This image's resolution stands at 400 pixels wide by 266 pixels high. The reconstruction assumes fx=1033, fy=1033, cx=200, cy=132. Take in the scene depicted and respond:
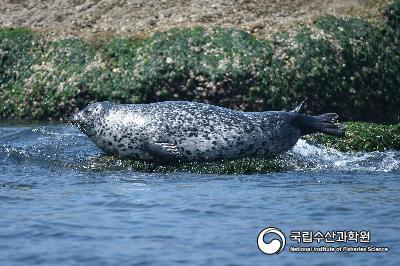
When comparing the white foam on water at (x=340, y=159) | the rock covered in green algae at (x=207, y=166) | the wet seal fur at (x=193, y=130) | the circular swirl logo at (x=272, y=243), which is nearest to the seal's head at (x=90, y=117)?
the wet seal fur at (x=193, y=130)

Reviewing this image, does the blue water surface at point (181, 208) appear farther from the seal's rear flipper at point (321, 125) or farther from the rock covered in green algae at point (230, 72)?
the rock covered in green algae at point (230, 72)

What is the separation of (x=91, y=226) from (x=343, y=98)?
8171 mm

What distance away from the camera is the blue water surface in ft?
22.6

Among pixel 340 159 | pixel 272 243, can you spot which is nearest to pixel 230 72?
pixel 340 159

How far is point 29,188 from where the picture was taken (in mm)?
9602

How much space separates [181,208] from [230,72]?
6805mm

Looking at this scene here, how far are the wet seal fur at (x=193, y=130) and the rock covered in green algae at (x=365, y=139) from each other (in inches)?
14.2

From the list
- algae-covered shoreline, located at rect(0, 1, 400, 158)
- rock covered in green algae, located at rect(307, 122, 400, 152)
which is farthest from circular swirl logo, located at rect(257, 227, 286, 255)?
algae-covered shoreline, located at rect(0, 1, 400, 158)

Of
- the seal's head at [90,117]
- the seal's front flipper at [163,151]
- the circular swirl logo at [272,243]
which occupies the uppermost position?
the seal's head at [90,117]

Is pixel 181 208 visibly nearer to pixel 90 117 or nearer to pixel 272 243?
pixel 272 243

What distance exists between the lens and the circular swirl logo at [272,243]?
275 inches

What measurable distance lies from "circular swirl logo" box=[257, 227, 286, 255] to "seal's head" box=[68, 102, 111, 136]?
433 centimetres

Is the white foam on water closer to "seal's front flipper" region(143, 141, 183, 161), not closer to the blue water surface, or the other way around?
the blue water surface

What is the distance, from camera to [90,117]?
37.8 ft
